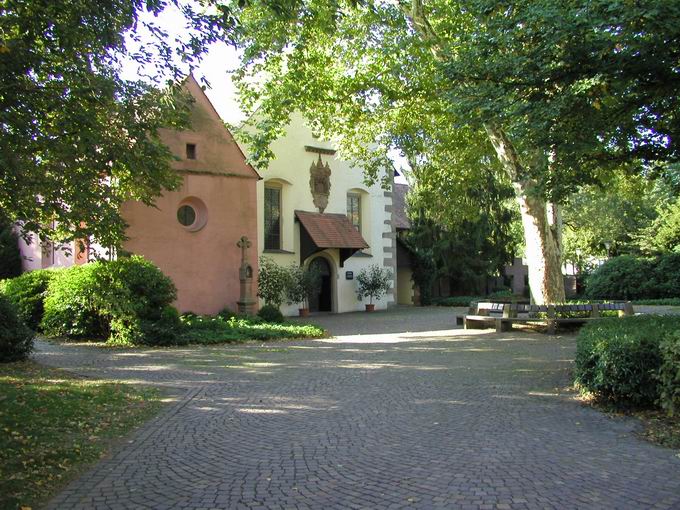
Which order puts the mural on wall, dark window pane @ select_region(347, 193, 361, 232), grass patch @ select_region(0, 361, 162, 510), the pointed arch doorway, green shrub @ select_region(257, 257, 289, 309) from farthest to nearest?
dark window pane @ select_region(347, 193, 361, 232)
the pointed arch doorway
the mural on wall
green shrub @ select_region(257, 257, 289, 309)
grass patch @ select_region(0, 361, 162, 510)

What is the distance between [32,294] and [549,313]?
14.7 meters

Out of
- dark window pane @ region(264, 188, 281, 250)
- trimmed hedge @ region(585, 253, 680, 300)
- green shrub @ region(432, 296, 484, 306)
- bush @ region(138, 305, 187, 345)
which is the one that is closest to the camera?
bush @ region(138, 305, 187, 345)

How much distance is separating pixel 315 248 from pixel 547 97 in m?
17.0

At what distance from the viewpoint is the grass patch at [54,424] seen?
182 inches

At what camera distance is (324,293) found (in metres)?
26.5

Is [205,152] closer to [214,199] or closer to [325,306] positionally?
[214,199]

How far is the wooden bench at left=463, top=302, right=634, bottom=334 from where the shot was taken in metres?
15.4

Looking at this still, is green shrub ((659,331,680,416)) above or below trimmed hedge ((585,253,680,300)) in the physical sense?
below

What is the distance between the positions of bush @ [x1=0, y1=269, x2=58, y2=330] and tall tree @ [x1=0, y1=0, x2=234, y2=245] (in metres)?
8.97

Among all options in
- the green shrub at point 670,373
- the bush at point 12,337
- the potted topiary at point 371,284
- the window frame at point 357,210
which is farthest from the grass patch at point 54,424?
the window frame at point 357,210

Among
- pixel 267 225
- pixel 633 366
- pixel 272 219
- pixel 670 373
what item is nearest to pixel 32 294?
pixel 267 225

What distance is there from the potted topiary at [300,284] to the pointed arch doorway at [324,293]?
1787 millimetres

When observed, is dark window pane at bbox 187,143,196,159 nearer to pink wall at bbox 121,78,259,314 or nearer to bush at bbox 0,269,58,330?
pink wall at bbox 121,78,259,314

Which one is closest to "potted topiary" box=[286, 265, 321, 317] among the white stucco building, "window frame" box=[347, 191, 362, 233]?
the white stucco building
